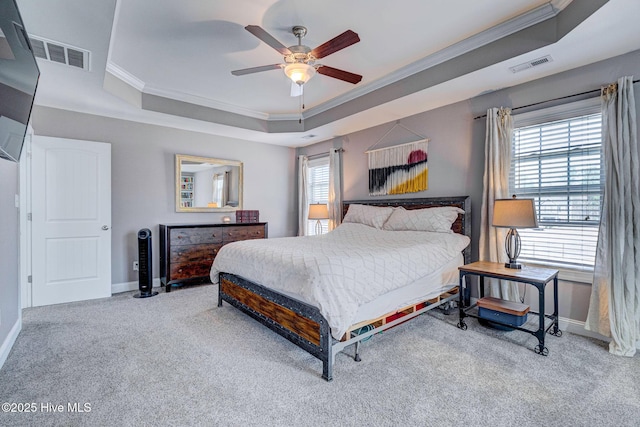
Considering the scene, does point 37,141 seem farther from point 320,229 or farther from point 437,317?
point 437,317

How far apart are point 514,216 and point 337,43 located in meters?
2.15

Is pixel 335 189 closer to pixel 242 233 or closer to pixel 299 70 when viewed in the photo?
pixel 242 233

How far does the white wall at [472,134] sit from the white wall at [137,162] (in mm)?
2720

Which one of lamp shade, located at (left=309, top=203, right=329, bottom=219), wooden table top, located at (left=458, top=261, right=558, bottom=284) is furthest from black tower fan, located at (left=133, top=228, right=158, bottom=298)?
wooden table top, located at (left=458, top=261, right=558, bottom=284)

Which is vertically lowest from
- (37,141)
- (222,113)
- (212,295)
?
(212,295)

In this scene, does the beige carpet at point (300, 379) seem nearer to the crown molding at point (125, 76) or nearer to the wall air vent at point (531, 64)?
the wall air vent at point (531, 64)

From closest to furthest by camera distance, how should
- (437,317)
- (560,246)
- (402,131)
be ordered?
(560,246) < (437,317) < (402,131)

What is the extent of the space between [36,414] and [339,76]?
10.5ft

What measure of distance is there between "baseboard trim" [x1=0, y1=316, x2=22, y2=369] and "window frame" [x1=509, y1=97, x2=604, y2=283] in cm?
476

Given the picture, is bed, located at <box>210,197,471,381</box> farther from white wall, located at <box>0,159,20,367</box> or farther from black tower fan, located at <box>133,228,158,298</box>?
white wall, located at <box>0,159,20,367</box>

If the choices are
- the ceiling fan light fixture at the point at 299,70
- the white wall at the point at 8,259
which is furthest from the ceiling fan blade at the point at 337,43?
the white wall at the point at 8,259

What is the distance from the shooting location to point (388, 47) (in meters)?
3.02

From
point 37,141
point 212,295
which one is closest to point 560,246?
point 212,295

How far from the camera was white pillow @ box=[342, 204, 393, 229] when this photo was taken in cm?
409
